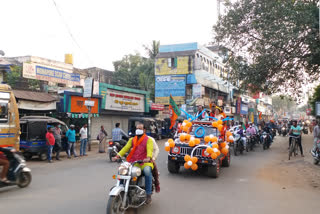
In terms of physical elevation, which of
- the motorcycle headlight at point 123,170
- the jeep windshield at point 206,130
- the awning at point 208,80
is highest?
the awning at point 208,80

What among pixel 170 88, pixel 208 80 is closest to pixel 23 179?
pixel 170 88

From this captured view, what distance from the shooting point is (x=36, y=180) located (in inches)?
348

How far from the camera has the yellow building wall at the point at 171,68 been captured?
3952 centimetres

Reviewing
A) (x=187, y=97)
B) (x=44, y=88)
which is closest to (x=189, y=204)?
(x=44, y=88)

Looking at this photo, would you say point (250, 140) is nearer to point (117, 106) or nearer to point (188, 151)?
point (188, 151)

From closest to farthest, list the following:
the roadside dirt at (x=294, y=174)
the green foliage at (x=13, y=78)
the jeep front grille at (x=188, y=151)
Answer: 1. the roadside dirt at (x=294, y=174)
2. the jeep front grille at (x=188, y=151)
3. the green foliage at (x=13, y=78)

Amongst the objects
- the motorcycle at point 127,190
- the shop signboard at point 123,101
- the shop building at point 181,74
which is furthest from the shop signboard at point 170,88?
the motorcycle at point 127,190

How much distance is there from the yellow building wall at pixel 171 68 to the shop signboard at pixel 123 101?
9.99 metres

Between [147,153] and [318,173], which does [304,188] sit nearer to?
[318,173]

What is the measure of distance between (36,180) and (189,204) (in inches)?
201

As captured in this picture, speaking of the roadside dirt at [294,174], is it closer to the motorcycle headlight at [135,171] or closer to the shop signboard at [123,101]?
the motorcycle headlight at [135,171]

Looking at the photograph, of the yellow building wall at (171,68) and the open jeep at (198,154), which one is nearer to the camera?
the open jeep at (198,154)

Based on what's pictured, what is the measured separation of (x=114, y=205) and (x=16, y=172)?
381 centimetres

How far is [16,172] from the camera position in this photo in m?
7.36
